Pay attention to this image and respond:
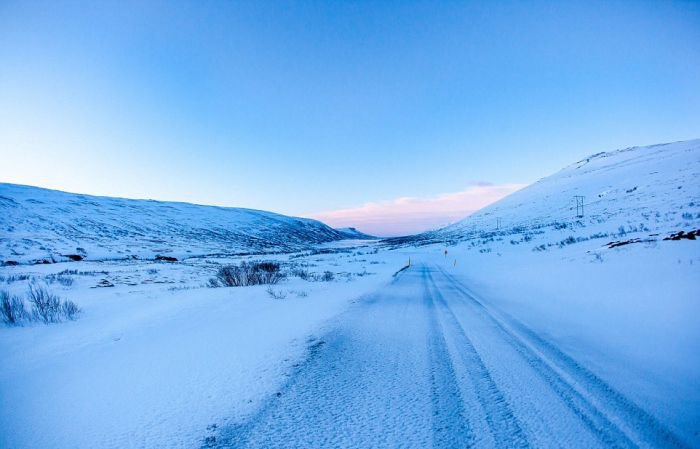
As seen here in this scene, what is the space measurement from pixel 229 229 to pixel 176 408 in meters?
113

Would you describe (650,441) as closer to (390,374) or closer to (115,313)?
(390,374)

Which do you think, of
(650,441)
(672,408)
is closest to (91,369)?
(650,441)

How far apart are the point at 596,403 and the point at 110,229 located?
283 ft

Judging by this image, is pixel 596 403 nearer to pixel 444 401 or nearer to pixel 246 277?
pixel 444 401

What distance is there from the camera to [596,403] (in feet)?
Answer: 9.30

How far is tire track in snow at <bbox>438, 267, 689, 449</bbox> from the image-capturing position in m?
2.34

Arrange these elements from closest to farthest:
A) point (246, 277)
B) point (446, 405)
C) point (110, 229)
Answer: point (446, 405) → point (246, 277) → point (110, 229)

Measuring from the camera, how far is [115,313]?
725 centimetres

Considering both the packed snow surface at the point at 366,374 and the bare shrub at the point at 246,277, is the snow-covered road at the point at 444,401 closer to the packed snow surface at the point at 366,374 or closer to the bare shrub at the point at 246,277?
the packed snow surface at the point at 366,374

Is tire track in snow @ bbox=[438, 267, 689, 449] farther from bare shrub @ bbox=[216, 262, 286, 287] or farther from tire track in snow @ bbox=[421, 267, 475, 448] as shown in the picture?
bare shrub @ bbox=[216, 262, 286, 287]

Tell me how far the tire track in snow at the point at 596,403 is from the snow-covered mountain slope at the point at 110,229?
154ft

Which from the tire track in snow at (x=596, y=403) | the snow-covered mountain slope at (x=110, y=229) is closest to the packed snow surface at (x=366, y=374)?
the tire track in snow at (x=596, y=403)

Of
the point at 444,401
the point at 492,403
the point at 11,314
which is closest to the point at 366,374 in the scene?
the point at 444,401

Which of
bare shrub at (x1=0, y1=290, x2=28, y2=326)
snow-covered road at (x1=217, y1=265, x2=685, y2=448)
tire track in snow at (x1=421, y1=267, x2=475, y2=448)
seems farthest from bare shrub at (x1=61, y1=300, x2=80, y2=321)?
tire track in snow at (x1=421, y1=267, x2=475, y2=448)
